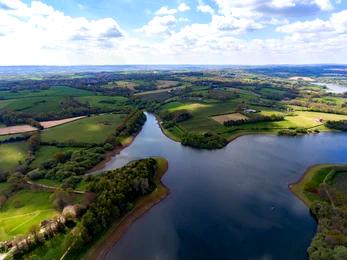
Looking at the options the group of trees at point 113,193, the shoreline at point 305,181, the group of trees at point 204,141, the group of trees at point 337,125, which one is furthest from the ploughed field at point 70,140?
the shoreline at point 305,181

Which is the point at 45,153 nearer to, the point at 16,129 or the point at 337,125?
the point at 16,129

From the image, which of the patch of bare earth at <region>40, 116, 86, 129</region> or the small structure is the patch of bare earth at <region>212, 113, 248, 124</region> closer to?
the patch of bare earth at <region>40, 116, 86, 129</region>

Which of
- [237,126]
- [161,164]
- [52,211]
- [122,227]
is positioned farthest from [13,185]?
[237,126]

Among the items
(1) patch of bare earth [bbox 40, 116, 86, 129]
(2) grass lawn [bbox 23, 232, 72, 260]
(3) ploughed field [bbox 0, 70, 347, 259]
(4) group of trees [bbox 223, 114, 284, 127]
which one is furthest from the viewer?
(4) group of trees [bbox 223, 114, 284, 127]

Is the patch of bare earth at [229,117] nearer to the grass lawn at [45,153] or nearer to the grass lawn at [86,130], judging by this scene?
the grass lawn at [86,130]

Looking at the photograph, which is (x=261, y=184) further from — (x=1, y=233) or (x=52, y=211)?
(x=1, y=233)

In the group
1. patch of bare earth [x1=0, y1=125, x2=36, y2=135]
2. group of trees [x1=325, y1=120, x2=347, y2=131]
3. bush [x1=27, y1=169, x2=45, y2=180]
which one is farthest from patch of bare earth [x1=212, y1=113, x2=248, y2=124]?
bush [x1=27, y1=169, x2=45, y2=180]
